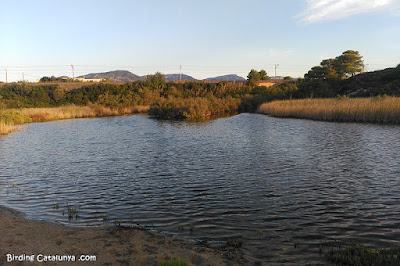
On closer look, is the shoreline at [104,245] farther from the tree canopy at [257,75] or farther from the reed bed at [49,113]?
the tree canopy at [257,75]

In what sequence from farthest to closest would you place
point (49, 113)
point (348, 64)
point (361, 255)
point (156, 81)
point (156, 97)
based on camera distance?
point (156, 81) < point (348, 64) < point (156, 97) < point (49, 113) < point (361, 255)

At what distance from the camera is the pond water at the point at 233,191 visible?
6.62 m

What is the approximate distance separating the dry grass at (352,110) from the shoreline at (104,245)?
2786 cm

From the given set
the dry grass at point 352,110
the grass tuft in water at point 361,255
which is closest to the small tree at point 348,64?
the dry grass at point 352,110

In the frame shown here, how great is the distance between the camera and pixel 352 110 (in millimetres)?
30266

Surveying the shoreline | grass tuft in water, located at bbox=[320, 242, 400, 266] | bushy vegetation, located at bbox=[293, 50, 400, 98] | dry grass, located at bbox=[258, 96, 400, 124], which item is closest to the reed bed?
the shoreline

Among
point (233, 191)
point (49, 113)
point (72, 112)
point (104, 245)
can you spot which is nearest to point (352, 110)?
point (233, 191)

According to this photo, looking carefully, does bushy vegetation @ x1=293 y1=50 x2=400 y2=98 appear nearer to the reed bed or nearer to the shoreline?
the reed bed

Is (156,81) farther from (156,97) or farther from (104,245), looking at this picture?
(104,245)

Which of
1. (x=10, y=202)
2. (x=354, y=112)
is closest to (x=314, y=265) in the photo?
(x=10, y=202)

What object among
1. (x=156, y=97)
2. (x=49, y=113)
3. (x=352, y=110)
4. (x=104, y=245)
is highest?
(x=156, y=97)

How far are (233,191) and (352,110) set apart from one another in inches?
1032

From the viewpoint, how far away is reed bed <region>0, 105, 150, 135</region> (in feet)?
107

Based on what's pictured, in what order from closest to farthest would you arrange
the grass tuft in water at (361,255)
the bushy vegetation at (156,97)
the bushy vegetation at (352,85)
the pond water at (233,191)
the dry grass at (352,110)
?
1. the grass tuft in water at (361,255)
2. the pond water at (233,191)
3. the dry grass at (352,110)
4. the bushy vegetation at (352,85)
5. the bushy vegetation at (156,97)
